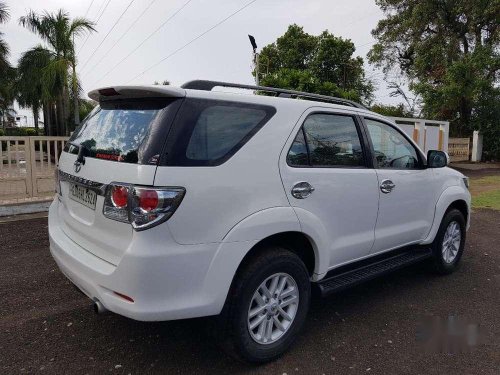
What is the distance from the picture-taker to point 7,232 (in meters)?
6.13

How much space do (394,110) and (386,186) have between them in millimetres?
24727

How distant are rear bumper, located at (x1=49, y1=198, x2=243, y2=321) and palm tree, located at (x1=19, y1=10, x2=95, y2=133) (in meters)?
20.4

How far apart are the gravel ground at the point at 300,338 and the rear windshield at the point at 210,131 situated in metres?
1.31

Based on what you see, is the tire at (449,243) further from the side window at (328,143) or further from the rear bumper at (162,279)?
the rear bumper at (162,279)

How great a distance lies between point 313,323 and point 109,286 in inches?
69.9

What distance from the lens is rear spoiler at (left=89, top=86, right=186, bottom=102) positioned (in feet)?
8.10

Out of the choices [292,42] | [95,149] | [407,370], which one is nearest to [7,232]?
[95,149]

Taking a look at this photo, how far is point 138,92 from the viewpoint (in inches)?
103

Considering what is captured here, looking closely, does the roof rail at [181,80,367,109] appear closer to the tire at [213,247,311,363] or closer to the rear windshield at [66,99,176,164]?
the rear windshield at [66,99,176,164]

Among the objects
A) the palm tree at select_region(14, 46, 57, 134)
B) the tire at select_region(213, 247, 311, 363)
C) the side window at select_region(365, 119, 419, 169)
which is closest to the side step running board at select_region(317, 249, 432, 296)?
the tire at select_region(213, 247, 311, 363)

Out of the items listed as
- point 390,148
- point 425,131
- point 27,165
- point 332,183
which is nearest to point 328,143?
point 332,183

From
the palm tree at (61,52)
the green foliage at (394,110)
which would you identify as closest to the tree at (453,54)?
the green foliage at (394,110)

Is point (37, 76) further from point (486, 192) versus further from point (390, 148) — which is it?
point (390, 148)

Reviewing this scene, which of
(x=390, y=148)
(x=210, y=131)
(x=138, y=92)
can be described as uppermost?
(x=138, y=92)
